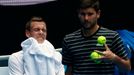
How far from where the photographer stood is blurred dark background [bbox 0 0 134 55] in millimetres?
3740

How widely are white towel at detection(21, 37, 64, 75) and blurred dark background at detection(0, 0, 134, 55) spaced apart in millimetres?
891

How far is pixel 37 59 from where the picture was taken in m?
2.84

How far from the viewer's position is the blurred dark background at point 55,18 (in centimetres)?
374

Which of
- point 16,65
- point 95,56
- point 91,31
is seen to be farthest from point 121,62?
point 16,65

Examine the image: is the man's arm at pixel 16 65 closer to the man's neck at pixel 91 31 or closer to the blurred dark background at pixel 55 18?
the man's neck at pixel 91 31

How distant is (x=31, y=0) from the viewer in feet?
11.9

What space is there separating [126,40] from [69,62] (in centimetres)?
73

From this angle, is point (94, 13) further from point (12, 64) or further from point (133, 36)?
point (133, 36)

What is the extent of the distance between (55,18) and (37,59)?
107 centimetres

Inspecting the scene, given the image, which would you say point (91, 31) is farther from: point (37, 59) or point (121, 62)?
point (37, 59)

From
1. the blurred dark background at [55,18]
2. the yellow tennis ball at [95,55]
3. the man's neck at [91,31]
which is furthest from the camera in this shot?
the blurred dark background at [55,18]

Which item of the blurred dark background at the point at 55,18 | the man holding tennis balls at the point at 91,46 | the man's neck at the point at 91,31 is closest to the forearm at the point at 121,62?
the man holding tennis balls at the point at 91,46

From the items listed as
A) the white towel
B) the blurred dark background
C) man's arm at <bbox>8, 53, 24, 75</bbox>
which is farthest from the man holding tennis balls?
the blurred dark background

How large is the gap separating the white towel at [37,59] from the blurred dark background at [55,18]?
89 cm
